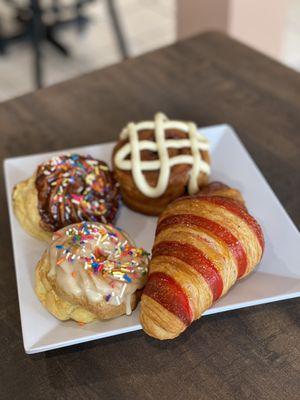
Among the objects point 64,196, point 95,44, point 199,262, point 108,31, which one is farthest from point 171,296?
point 108,31

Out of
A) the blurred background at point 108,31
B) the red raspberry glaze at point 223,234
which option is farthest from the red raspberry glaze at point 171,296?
the blurred background at point 108,31

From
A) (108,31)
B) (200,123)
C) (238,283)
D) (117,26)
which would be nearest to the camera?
(238,283)

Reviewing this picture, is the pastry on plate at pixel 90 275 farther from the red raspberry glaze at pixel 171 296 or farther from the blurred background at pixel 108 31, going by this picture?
the blurred background at pixel 108 31

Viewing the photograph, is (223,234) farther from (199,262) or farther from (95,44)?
(95,44)

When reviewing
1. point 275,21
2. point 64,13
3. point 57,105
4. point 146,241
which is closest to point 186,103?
point 57,105

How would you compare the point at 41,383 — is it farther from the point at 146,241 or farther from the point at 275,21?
the point at 275,21

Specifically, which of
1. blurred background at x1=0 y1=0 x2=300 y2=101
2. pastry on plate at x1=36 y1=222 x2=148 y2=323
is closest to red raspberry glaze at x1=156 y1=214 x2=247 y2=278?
pastry on plate at x1=36 y1=222 x2=148 y2=323
